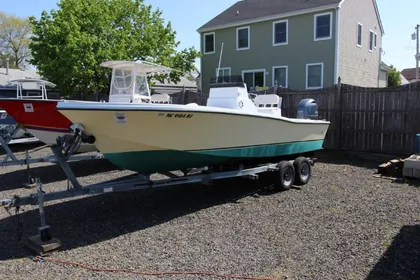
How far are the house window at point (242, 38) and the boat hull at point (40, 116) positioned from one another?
A: 16.1 m

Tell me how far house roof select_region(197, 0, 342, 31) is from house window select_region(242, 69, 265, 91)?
305cm

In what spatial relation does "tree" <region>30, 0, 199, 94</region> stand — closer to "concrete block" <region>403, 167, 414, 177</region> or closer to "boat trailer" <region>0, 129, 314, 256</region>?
"boat trailer" <region>0, 129, 314, 256</region>

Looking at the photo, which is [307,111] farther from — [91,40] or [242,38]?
[242,38]

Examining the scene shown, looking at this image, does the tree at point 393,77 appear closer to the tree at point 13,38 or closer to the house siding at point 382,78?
the house siding at point 382,78

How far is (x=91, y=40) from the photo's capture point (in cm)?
1689

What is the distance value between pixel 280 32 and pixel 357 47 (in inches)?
176

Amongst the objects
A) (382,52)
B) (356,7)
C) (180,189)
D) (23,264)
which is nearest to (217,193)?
(180,189)

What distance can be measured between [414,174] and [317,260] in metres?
4.55

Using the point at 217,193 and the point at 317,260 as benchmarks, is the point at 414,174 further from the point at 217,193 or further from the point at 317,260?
the point at 317,260

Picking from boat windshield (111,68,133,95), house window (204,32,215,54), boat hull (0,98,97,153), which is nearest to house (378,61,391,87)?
house window (204,32,215,54)

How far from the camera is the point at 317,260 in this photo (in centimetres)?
388

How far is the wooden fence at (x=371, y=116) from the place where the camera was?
30.8ft

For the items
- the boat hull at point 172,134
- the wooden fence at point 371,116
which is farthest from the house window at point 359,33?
the boat hull at point 172,134

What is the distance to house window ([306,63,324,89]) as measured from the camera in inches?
767
